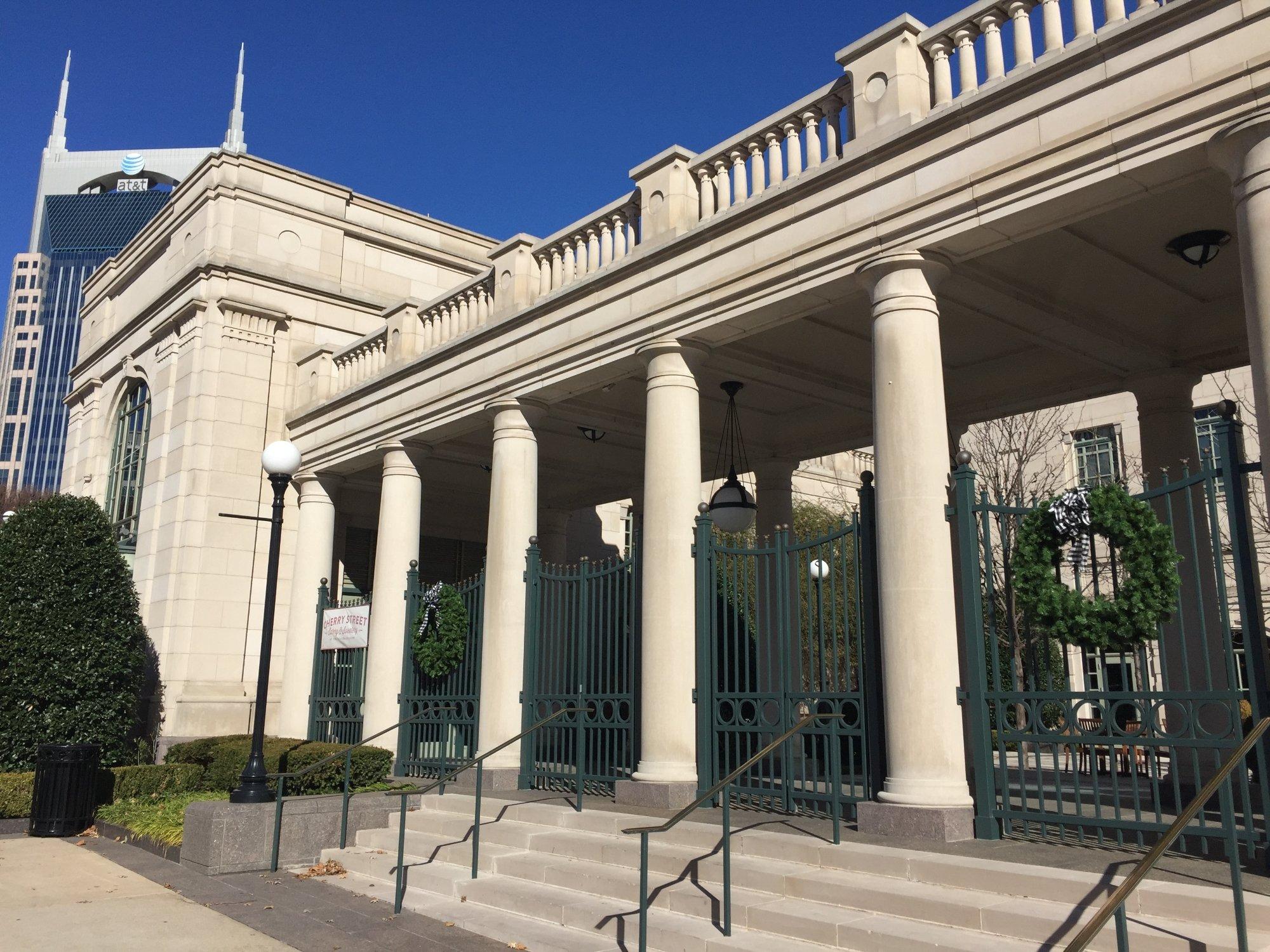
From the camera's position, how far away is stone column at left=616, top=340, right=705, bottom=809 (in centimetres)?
Answer: 1038

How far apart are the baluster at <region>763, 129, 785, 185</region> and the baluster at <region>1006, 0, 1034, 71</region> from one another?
2565 millimetres

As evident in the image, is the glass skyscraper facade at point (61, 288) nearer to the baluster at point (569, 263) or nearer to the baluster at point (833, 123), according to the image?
the baluster at point (569, 263)

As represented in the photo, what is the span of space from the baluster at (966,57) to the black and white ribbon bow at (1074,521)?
12.0ft

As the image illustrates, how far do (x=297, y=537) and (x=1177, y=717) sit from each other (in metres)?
14.6

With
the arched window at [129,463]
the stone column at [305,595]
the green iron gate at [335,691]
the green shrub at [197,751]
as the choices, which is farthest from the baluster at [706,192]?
the arched window at [129,463]

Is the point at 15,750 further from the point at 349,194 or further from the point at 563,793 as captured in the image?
the point at 349,194

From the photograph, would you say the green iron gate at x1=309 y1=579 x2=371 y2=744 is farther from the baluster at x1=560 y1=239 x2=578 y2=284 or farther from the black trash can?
the baluster at x1=560 y1=239 x2=578 y2=284

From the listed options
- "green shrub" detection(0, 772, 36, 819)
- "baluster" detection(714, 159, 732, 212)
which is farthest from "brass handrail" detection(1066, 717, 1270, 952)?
"green shrub" detection(0, 772, 36, 819)

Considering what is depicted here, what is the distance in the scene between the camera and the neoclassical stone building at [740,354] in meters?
8.12

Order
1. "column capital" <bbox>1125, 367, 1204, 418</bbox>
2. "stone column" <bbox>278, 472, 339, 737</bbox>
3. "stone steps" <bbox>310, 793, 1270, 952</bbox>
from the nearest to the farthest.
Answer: "stone steps" <bbox>310, 793, 1270, 952</bbox> → "column capital" <bbox>1125, 367, 1204, 418</bbox> → "stone column" <bbox>278, 472, 339, 737</bbox>

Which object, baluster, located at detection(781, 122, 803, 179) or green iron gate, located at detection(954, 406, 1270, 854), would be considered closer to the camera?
green iron gate, located at detection(954, 406, 1270, 854)

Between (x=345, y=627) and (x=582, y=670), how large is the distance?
20.3ft

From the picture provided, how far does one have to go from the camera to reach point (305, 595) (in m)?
17.7

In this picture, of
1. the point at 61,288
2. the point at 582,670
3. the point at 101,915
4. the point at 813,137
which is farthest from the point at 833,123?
the point at 61,288
